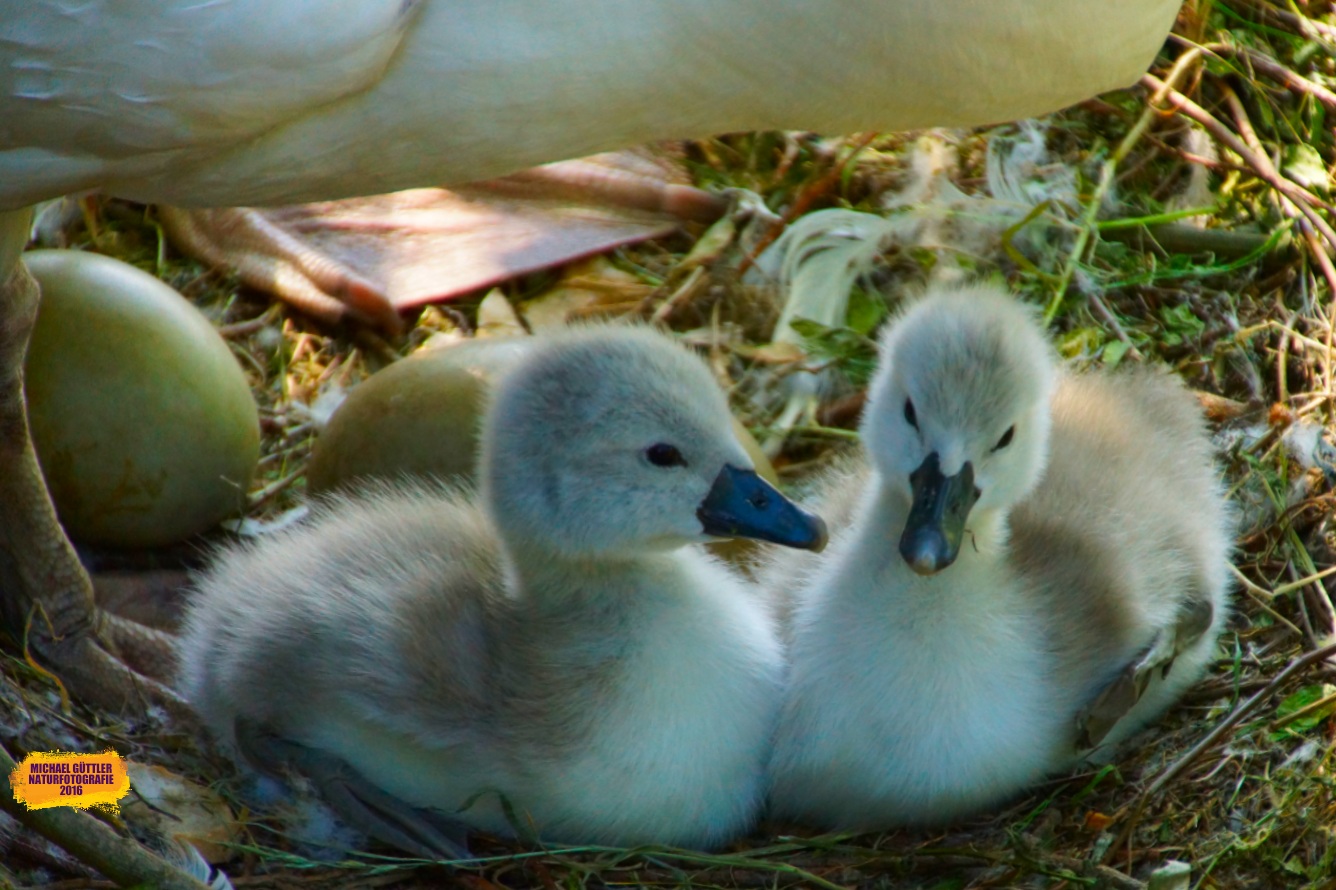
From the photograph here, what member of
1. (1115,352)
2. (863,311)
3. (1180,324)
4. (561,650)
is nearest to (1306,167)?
(1180,324)

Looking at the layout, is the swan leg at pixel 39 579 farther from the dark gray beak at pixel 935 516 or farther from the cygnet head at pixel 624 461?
the dark gray beak at pixel 935 516

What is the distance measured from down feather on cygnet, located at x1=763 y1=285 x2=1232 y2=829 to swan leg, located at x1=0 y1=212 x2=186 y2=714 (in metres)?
1.05

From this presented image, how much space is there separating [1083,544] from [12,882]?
1.48m

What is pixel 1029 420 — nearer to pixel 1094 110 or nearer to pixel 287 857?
pixel 287 857

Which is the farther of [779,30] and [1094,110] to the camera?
[1094,110]

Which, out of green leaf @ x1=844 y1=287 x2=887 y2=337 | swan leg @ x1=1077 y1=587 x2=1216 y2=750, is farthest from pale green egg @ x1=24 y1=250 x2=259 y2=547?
swan leg @ x1=1077 y1=587 x2=1216 y2=750

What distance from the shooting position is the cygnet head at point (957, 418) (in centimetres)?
183

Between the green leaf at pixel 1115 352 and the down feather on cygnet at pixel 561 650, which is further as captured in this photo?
the green leaf at pixel 1115 352

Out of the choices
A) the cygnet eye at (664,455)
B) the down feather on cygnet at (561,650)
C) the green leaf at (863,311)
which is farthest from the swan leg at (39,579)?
the green leaf at (863,311)

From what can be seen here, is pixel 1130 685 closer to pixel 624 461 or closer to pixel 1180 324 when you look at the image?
pixel 624 461

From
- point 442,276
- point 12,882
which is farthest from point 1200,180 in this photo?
point 12,882

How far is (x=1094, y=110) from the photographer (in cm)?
322

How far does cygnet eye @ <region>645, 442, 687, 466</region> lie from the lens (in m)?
1.88

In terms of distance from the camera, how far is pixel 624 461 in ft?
6.18
